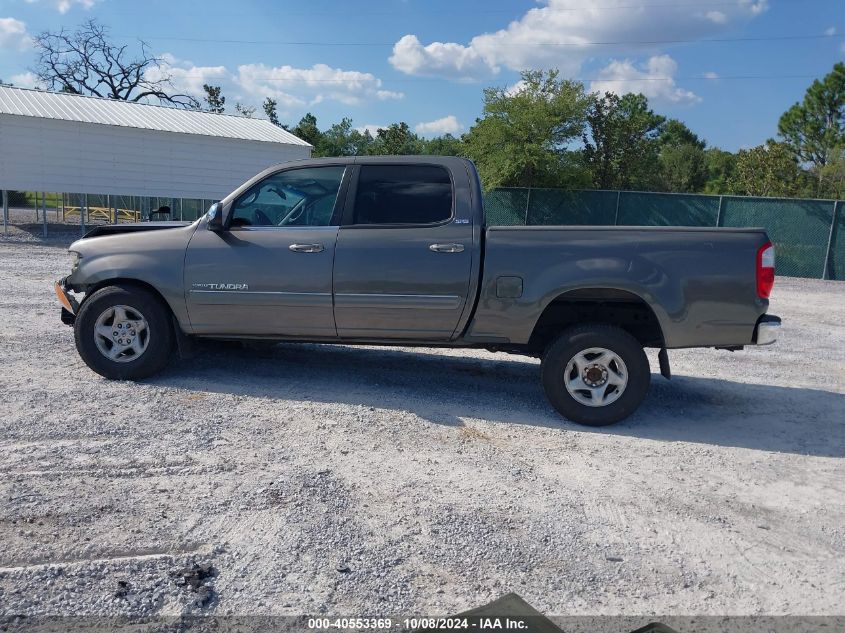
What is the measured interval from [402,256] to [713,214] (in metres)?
16.4

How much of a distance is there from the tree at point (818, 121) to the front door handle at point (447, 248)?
3571cm

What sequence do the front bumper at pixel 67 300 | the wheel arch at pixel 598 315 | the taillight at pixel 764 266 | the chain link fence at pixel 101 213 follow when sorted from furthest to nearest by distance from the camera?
the chain link fence at pixel 101 213 < the front bumper at pixel 67 300 < the wheel arch at pixel 598 315 < the taillight at pixel 764 266

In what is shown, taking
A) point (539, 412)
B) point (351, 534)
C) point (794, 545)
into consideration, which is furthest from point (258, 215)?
point (794, 545)

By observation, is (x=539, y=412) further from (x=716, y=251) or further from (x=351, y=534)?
(x=351, y=534)

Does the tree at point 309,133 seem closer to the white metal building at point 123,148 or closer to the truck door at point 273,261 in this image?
the white metal building at point 123,148

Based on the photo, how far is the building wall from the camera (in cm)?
1966

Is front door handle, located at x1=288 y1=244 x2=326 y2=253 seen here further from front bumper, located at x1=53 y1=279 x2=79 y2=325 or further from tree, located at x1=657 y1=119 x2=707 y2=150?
tree, located at x1=657 y1=119 x2=707 y2=150

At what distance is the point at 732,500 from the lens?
417cm

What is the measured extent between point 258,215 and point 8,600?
3788 millimetres

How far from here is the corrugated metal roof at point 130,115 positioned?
2042 centimetres

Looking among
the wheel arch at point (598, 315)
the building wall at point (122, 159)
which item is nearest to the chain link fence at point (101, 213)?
the building wall at point (122, 159)

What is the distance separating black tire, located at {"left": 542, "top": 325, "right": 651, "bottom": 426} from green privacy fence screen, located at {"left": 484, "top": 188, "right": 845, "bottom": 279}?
12.6m

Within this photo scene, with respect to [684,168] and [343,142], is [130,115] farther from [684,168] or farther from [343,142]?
[684,168]

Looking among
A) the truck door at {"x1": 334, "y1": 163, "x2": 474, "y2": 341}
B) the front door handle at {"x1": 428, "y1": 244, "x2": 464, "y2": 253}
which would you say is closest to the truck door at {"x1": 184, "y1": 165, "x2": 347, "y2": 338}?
the truck door at {"x1": 334, "y1": 163, "x2": 474, "y2": 341}
